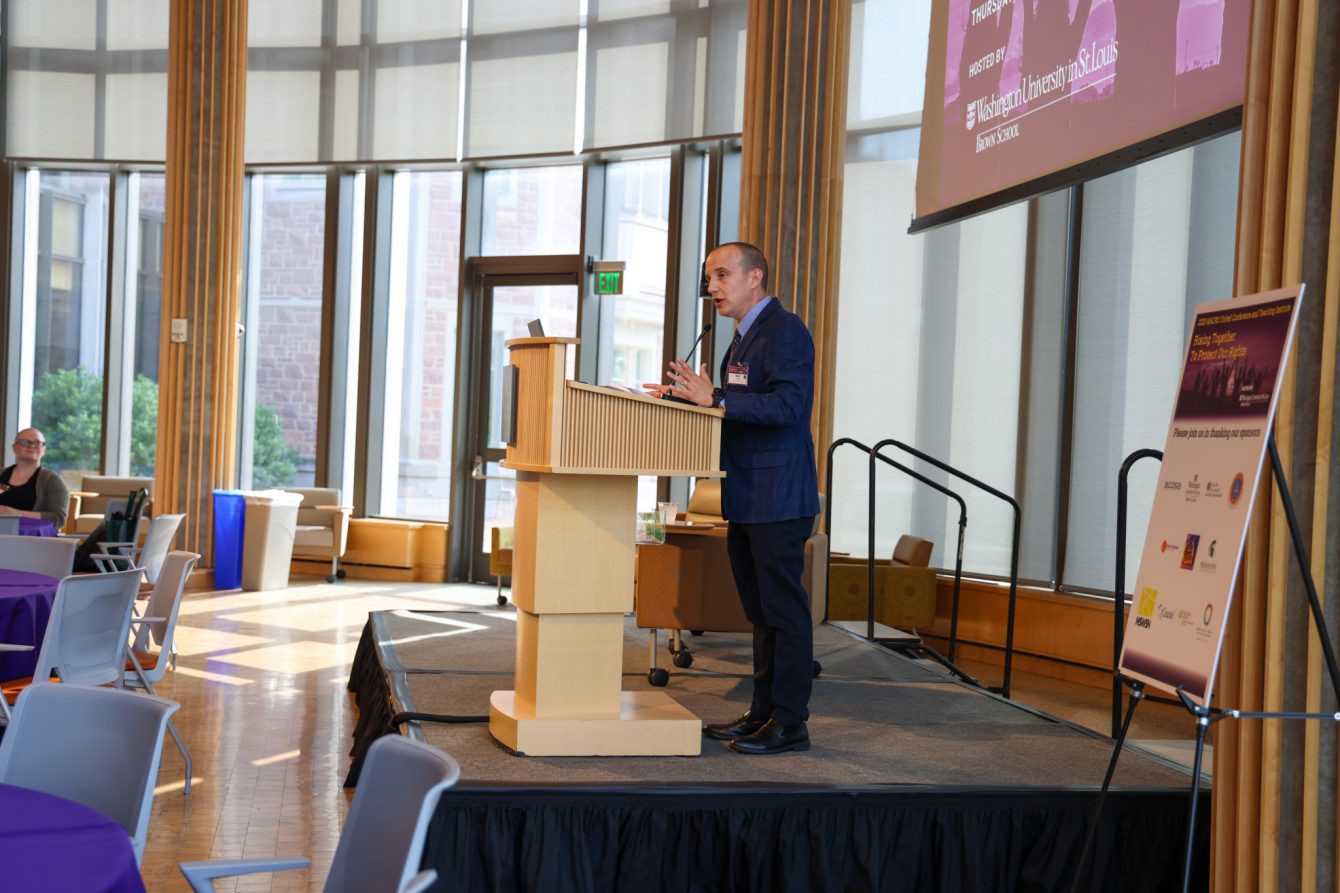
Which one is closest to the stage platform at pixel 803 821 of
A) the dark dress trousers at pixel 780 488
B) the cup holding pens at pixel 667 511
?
the dark dress trousers at pixel 780 488

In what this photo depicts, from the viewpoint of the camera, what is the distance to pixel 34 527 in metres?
6.88

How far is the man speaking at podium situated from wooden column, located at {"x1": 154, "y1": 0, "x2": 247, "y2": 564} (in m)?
7.43

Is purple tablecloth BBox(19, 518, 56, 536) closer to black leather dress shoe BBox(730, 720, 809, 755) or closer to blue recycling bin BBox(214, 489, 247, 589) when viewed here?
blue recycling bin BBox(214, 489, 247, 589)

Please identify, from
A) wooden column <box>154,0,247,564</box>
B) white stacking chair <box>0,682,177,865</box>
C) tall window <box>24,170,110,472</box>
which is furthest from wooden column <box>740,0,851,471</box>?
tall window <box>24,170,110,472</box>

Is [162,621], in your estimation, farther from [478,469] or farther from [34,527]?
[478,469]

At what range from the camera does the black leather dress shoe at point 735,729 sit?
156 inches

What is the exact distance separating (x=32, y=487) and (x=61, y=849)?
6698mm

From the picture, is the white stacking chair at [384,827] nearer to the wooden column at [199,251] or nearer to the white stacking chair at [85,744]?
the white stacking chair at [85,744]

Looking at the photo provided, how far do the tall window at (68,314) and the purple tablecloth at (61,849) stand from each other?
1041cm

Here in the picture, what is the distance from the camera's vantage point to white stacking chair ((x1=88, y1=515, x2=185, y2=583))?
6711mm

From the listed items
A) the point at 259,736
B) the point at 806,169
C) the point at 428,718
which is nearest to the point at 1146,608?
the point at 428,718

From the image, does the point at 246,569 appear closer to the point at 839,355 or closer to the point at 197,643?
the point at 197,643

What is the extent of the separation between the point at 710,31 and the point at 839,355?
272 centimetres

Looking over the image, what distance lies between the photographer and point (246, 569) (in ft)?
32.7
